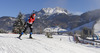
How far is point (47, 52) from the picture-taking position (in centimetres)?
666

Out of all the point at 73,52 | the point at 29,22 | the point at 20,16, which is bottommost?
the point at 73,52

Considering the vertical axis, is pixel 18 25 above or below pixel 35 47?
above

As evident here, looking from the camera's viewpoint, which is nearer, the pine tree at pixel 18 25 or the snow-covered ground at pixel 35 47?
the snow-covered ground at pixel 35 47

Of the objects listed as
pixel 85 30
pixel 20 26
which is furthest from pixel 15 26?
pixel 85 30

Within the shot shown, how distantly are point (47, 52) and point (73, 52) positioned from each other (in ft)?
5.91

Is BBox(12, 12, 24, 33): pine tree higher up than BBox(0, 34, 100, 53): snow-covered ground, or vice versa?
BBox(12, 12, 24, 33): pine tree

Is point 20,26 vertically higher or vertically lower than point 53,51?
higher

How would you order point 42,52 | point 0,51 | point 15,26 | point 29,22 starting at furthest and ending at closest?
1. point 15,26
2. point 29,22
3. point 42,52
4. point 0,51

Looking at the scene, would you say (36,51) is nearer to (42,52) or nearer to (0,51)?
(42,52)

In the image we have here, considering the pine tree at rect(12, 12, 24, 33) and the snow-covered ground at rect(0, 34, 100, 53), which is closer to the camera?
the snow-covered ground at rect(0, 34, 100, 53)

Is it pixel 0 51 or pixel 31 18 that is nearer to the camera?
pixel 0 51

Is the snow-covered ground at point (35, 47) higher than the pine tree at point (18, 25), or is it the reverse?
the pine tree at point (18, 25)

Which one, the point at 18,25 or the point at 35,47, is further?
the point at 18,25

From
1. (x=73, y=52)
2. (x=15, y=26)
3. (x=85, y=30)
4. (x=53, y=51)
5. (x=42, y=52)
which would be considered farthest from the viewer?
(x=85, y=30)
